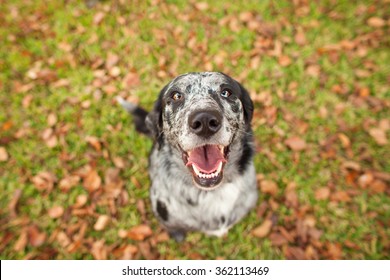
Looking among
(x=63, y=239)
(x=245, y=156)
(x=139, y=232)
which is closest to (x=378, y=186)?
(x=245, y=156)

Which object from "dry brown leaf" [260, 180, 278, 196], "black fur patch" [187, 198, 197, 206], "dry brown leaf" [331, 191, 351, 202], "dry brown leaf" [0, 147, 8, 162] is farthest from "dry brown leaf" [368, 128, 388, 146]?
"dry brown leaf" [0, 147, 8, 162]

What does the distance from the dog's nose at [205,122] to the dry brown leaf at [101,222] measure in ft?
6.94

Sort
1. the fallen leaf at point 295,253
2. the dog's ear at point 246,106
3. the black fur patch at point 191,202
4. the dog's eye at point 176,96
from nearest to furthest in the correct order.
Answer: the dog's eye at point 176,96, the dog's ear at point 246,106, the black fur patch at point 191,202, the fallen leaf at point 295,253

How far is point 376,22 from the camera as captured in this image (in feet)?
16.4

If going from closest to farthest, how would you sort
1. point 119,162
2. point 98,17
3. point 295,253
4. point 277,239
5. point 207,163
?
point 207,163 → point 295,253 → point 277,239 → point 119,162 → point 98,17

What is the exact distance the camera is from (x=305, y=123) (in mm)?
4320

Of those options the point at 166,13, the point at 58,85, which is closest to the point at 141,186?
the point at 58,85

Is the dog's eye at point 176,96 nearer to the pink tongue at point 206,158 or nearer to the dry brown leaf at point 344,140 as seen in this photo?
the pink tongue at point 206,158

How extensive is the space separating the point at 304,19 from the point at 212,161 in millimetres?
3865

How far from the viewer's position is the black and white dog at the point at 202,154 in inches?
95.3

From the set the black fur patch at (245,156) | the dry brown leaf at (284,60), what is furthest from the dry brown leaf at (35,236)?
the dry brown leaf at (284,60)

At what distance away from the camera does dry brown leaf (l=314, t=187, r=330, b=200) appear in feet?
12.7

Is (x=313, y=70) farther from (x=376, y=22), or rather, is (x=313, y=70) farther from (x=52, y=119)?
(x=52, y=119)

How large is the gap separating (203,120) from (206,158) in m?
0.49
